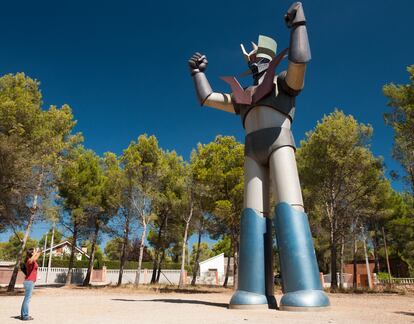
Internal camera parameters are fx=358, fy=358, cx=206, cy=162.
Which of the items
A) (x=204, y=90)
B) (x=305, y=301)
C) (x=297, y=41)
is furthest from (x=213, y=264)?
(x=297, y=41)

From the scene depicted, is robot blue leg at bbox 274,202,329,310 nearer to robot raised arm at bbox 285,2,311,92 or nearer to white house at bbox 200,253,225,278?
robot raised arm at bbox 285,2,311,92

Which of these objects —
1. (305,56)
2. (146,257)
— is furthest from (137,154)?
(146,257)

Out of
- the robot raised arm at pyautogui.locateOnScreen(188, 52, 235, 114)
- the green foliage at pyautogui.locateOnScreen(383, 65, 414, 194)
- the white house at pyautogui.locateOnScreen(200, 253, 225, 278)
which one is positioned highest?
the green foliage at pyautogui.locateOnScreen(383, 65, 414, 194)

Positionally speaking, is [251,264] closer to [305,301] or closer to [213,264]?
[305,301]

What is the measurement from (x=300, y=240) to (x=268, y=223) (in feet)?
3.13

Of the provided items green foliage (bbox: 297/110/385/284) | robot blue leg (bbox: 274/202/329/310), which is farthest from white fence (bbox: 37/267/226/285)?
robot blue leg (bbox: 274/202/329/310)

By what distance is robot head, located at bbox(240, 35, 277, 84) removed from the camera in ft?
27.2

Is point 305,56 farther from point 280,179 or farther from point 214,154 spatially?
point 214,154

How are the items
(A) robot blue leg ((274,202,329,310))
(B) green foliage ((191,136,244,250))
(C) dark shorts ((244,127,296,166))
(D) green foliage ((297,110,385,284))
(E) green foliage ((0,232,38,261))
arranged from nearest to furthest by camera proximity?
(A) robot blue leg ((274,202,329,310)) < (C) dark shorts ((244,127,296,166)) < (B) green foliage ((191,136,244,250)) < (D) green foliage ((297,110,385,284)) < (E) green foliage ((0,232,38,261))

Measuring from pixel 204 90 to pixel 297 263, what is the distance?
4338mm

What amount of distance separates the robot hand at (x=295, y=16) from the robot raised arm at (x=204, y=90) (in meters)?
2.15

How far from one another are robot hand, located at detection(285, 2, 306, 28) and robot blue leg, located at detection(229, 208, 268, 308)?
373cm

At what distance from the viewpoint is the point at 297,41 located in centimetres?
670

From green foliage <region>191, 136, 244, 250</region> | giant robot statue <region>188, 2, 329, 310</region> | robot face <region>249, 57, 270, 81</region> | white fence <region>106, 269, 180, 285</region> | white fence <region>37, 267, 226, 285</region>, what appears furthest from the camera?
white fence <region>106, 269, 180, 285</region>
